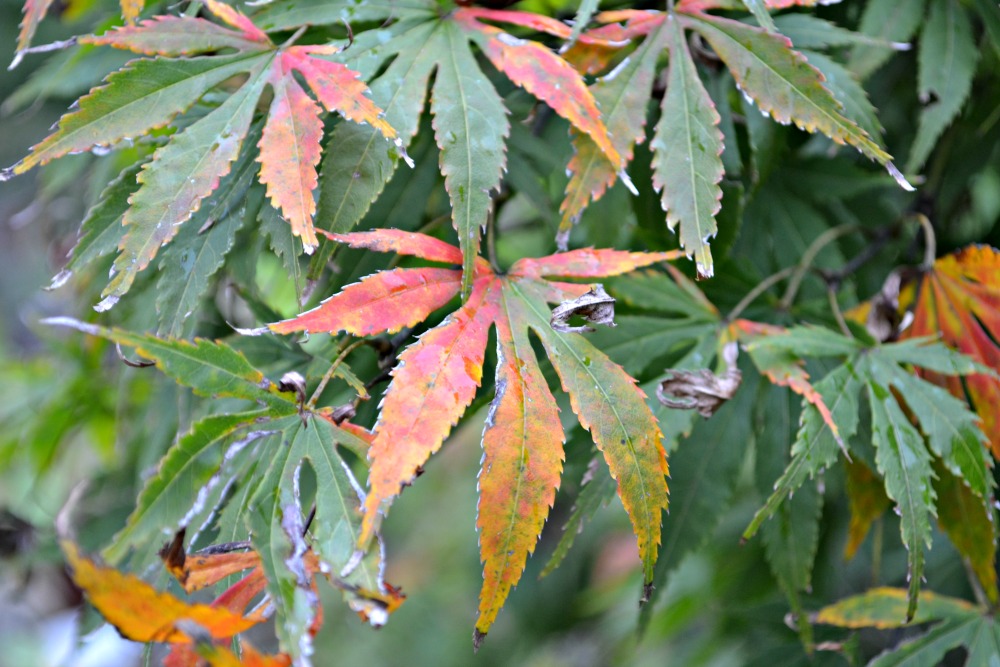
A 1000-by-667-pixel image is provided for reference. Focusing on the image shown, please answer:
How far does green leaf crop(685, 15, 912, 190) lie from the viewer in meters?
0.61

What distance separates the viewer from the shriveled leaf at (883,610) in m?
0.77

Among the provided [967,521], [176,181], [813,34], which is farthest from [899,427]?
[176,181]

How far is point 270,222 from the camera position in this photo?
1.97 ft

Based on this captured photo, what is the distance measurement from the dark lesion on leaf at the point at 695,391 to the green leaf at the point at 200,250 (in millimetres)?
368

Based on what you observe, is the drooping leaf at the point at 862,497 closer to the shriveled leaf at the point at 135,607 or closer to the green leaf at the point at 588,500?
the green leaf at the point at 588,500

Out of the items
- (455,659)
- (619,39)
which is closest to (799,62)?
(619,39)

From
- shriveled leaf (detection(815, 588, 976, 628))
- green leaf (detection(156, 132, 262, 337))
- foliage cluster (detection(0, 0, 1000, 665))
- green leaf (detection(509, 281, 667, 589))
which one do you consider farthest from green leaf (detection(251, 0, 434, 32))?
shriveled leaf (detection(815, 588, 976, 628))

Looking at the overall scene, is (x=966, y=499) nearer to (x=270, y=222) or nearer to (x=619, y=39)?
(x=619, y=39)

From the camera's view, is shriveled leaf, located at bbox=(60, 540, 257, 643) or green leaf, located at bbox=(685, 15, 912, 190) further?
green leaf, located at bbox=(685, 15, 912, 190)

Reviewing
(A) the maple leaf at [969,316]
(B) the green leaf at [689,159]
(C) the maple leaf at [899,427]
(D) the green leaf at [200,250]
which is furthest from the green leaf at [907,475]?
(D) the green leaf at [200,250]

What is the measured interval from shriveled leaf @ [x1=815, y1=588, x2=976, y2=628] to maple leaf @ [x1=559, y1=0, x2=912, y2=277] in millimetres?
411

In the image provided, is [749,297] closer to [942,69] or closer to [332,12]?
[942,69]

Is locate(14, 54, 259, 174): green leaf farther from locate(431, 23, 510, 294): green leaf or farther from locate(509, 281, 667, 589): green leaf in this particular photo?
locate(509, 281, 667, 589): green leaf

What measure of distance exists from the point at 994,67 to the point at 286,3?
2.51 ft
